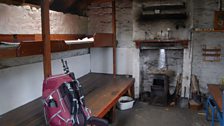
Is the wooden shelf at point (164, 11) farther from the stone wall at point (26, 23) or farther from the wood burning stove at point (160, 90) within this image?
the stone wall at point (26, 23)

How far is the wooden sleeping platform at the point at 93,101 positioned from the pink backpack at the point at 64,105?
55 centimetres

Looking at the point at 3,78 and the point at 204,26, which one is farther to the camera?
the point at 204,26

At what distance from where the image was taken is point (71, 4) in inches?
203

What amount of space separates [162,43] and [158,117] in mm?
1897

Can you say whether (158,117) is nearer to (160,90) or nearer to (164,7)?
(160,90)

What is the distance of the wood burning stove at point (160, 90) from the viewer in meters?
4.81

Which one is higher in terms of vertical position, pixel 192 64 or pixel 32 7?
pixel 32 7

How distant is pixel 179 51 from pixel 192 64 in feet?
1.51

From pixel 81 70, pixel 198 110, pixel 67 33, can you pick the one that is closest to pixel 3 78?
pixel 67 33

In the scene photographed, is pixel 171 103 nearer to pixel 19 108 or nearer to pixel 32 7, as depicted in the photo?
pixel 19 108

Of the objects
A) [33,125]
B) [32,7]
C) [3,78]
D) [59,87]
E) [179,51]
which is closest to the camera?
[59,87]

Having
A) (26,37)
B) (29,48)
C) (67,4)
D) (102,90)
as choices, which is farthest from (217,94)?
(67,4)

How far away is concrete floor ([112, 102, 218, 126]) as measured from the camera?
12.6ft

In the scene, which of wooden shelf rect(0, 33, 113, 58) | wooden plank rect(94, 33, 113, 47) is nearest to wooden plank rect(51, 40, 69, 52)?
wooden shelf rect(0, 33, 113, 58)
